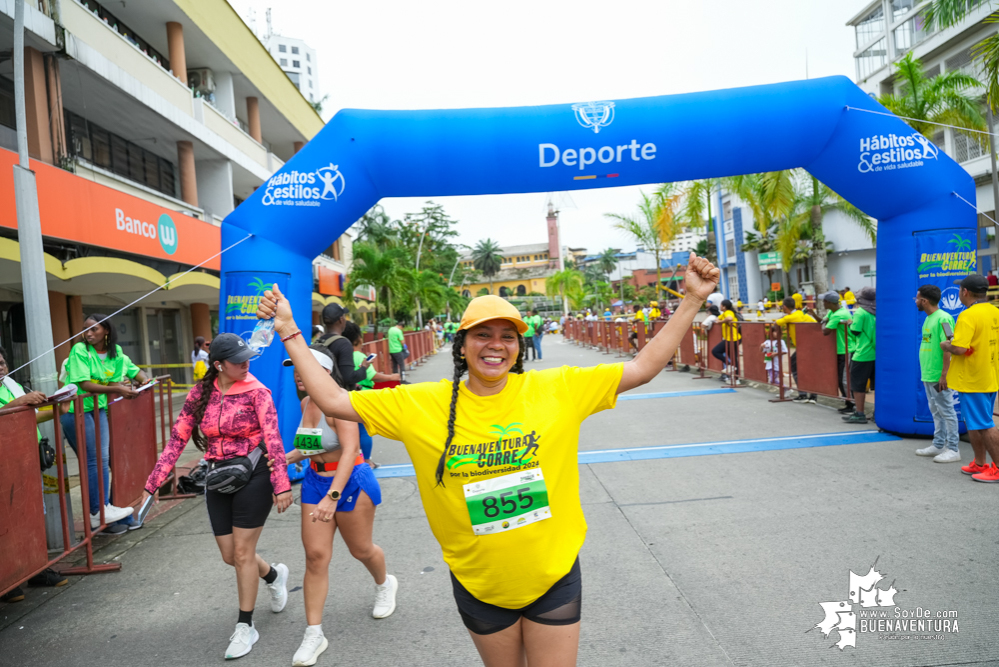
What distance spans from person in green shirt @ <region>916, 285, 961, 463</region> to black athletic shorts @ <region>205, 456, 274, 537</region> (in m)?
5.97

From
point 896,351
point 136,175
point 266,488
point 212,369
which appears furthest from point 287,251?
point 136,175

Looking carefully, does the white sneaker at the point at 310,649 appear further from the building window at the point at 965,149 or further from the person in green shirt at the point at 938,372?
the building window at the point at 965,149

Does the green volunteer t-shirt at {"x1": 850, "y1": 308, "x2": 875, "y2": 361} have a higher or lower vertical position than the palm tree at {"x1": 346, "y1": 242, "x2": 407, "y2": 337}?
lower

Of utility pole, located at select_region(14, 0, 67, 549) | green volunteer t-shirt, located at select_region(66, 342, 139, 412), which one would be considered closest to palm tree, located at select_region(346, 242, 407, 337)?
green volunteer t-shirt, located at select_region(66, 342, 139, 412)

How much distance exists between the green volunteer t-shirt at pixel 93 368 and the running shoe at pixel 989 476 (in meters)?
7.46

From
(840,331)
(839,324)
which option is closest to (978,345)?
(839,324)

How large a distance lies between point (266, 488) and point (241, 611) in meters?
0.66

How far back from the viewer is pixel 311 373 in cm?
214

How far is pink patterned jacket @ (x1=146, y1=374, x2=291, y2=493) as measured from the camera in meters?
3.41

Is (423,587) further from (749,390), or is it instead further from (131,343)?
(131,343)

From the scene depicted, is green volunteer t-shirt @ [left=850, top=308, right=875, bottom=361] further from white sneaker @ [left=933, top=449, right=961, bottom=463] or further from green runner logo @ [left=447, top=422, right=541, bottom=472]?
green runner logo @ [left=447, top=422, right=541, bottom=472]

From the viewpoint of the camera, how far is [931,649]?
9.64 ft

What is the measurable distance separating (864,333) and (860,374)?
560mm

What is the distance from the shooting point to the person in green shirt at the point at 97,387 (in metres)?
5.21
